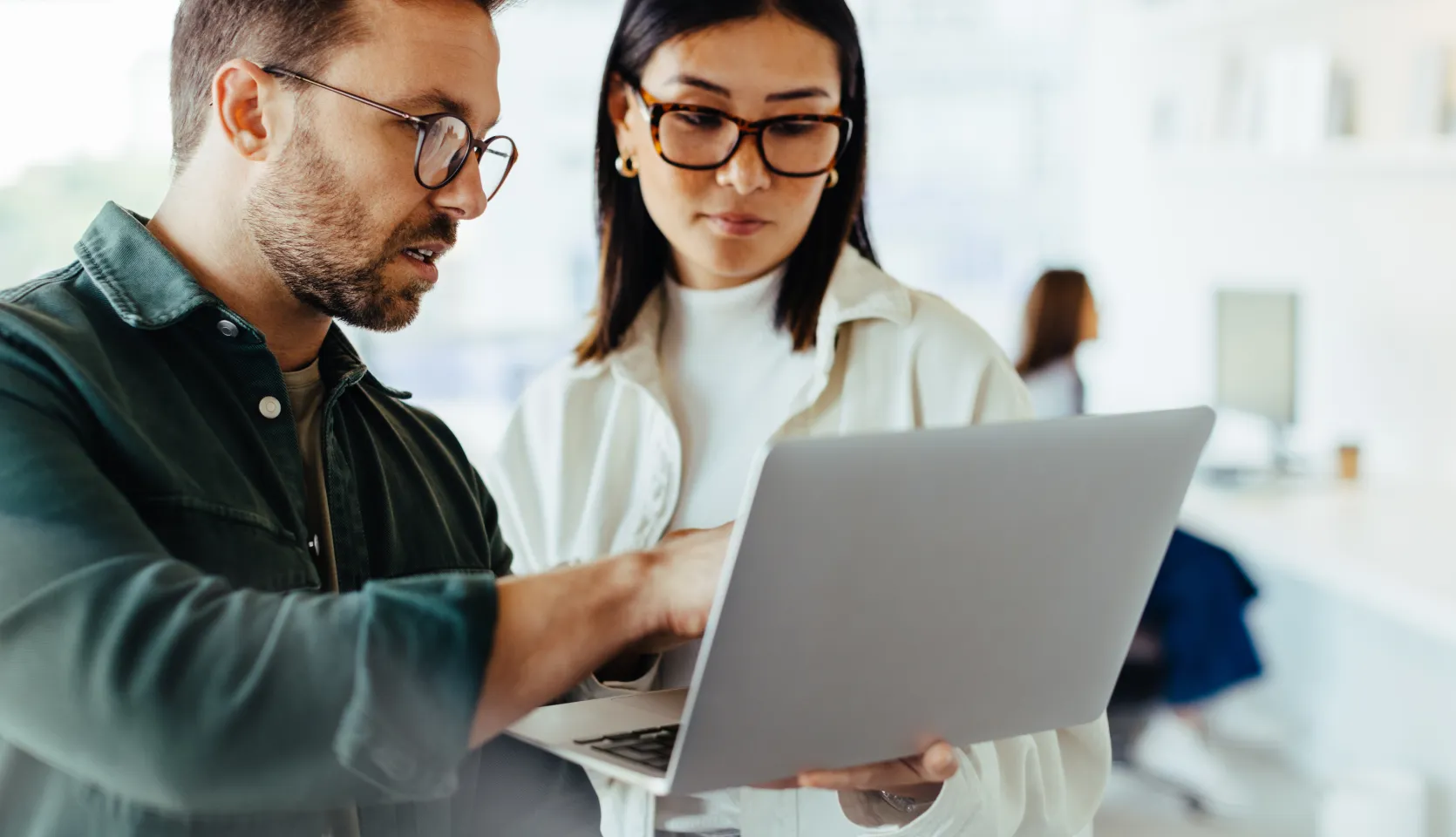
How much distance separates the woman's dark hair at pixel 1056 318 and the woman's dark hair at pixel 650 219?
195 centimetres

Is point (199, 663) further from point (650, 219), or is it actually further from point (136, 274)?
point (650, 219)

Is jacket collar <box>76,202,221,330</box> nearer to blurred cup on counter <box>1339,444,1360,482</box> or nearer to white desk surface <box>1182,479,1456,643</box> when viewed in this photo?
white desk surface <box>1182,479,1456,643</box>

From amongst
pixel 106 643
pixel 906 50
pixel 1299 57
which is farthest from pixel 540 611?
pixel 906 50

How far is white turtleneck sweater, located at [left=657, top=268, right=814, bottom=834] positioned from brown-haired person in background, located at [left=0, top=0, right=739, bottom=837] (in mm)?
293

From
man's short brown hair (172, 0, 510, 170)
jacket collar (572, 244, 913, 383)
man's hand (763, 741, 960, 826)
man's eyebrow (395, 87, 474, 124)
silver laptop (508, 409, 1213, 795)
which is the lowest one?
man's hand (763, 741, 960, 826)

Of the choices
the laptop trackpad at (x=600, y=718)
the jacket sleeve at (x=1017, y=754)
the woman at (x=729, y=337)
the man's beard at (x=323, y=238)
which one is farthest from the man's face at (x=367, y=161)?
the jacket sleeve at (x=1017, y=754)

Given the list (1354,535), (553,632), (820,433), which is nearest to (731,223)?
(820,433)

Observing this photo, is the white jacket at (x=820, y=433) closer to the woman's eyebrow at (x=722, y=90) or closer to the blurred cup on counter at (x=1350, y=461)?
the woman's eyebrow at (x=722, y=90)

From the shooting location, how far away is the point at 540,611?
0.77 metres

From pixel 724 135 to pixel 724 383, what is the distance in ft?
0.94

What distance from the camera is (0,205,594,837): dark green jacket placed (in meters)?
0.70

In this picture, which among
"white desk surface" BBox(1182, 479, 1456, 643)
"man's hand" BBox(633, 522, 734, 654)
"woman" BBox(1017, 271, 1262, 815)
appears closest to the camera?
"man's hand" BBox(633, 522, 734, 654)

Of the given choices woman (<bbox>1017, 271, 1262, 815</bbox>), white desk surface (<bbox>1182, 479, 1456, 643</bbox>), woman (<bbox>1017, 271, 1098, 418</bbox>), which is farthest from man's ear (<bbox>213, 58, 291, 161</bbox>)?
woman (<bbox>1017, 271, 1098, 418</bbox>)

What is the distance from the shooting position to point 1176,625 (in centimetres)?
311
